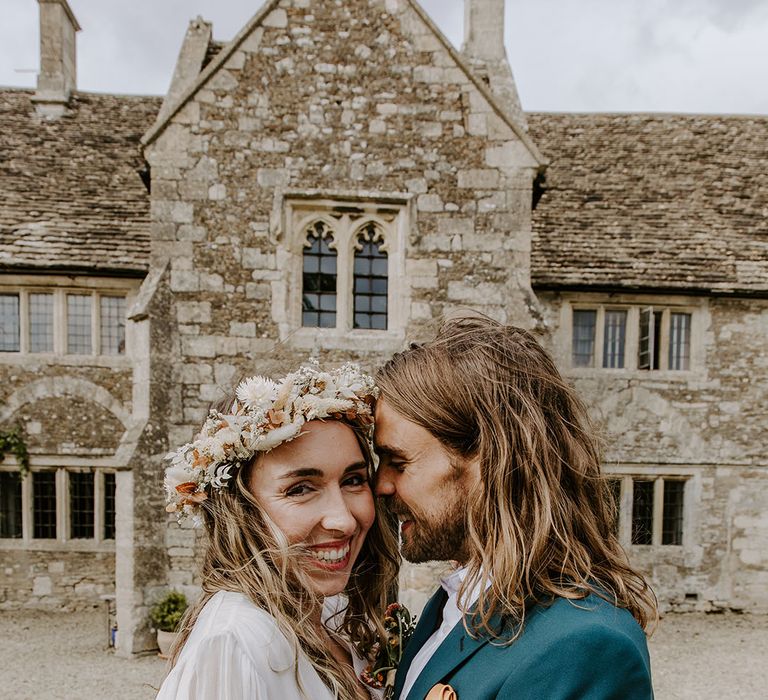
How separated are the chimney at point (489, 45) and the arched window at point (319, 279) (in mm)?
5461

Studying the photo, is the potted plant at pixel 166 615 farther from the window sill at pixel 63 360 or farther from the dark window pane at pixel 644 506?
the dark window pane at pixel 644 506

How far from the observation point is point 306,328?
7.70 metres

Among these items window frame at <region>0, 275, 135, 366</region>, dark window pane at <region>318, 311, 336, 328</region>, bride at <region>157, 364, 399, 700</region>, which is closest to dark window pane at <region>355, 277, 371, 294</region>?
dark window pane at <region>318, 311, 336, 328</region>

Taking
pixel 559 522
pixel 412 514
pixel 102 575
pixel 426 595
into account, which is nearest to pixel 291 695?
pixel 412 514

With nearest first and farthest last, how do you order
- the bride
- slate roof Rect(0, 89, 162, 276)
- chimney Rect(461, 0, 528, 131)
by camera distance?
the bride < slate roof Rect(0, 89, 162, 276) < chimney Rect(461, 0, 528, 131)

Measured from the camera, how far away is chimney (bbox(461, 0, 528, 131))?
11.1 metres

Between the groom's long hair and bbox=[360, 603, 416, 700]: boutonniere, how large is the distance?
65 centimetres

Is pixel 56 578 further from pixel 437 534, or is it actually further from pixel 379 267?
pixel 437 534

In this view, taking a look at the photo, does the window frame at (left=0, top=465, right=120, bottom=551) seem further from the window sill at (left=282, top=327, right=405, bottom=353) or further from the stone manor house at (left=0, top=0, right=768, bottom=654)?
the window sill at (left=282, top=327, right=405, bottom=353)

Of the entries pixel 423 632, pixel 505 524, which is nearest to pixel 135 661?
pixel 423 632

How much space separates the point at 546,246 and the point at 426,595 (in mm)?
6131

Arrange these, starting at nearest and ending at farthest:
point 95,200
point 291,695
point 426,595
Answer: point 291,695 → point 426,595 → point 95,200

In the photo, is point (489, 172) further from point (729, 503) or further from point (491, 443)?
point (729, 503)

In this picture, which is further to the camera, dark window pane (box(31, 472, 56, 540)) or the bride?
dark window pane (box(31, 472, 56, 540))
